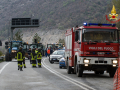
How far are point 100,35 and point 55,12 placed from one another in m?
122

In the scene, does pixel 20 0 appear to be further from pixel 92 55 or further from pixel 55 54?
pixel 92 55

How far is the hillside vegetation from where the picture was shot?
5002 inches

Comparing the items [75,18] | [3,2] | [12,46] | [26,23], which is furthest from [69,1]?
[12,46]

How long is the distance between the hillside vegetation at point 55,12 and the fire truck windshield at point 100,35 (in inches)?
4088

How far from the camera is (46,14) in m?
138

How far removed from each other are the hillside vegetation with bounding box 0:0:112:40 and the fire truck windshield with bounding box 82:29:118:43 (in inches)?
4088

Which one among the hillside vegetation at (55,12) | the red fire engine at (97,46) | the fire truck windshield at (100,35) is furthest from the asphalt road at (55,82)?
the hillside vegetation at (55,12)

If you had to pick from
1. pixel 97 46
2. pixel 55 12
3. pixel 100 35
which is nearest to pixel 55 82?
pixel 97 46

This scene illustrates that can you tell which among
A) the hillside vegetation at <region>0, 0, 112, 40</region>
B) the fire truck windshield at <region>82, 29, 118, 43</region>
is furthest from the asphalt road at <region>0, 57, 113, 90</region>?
the hillside vegetation at <region>0, 0, 112, 40</region>

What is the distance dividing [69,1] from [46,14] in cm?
1396

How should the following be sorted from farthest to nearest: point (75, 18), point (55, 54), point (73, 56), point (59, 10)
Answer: point (59, 10) < point (75, 18) < point (55, 54) < point (73, 56)

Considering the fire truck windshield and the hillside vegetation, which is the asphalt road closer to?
the fire truck windshield

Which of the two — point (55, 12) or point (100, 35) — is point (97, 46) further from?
point (55, 12)

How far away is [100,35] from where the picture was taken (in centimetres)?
1614
